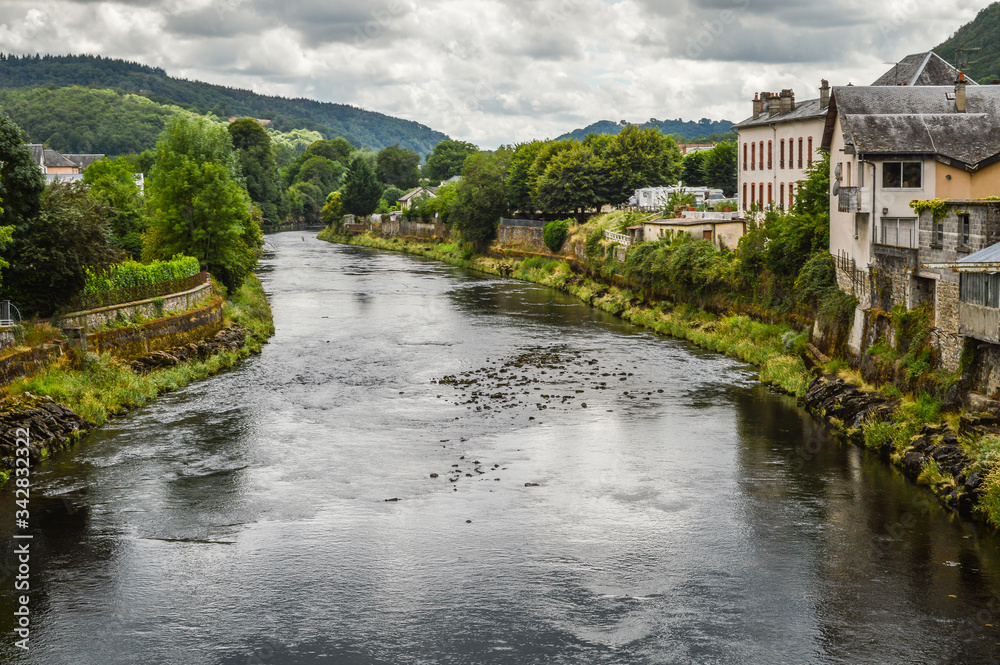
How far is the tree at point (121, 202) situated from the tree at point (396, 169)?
10472 cm

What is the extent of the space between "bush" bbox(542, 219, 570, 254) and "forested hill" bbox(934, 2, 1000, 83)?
3128 centimetres

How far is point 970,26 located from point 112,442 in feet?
289

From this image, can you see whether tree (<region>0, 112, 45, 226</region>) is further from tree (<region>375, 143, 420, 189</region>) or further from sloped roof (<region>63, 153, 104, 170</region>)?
tree (<region>375, 143, 420, 189</region>)

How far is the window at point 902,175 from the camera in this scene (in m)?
30.5

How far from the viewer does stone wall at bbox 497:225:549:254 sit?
81.5 m

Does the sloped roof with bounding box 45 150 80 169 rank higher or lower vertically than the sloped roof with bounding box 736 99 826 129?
higher

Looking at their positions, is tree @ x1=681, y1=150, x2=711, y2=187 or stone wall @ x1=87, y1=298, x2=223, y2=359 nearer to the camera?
stone wall @ x1=87, y1=298, x2=223, y2=359

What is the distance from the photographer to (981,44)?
79.4 meters

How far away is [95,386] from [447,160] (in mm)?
152217

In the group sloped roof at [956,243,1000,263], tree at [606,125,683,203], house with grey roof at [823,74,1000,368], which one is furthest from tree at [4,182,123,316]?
tree at [606,125,683,203]

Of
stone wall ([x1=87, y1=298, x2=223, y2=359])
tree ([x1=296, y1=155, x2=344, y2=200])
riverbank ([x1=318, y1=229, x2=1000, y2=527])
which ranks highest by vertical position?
tree ([x1=296, y1=155, x2=344, y2=200])

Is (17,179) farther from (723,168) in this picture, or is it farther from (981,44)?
(981,44)

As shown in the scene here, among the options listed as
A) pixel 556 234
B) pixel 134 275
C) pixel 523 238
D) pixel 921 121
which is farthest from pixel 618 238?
pixel 134 275

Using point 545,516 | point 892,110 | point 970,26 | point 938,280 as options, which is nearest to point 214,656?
point 545,516
